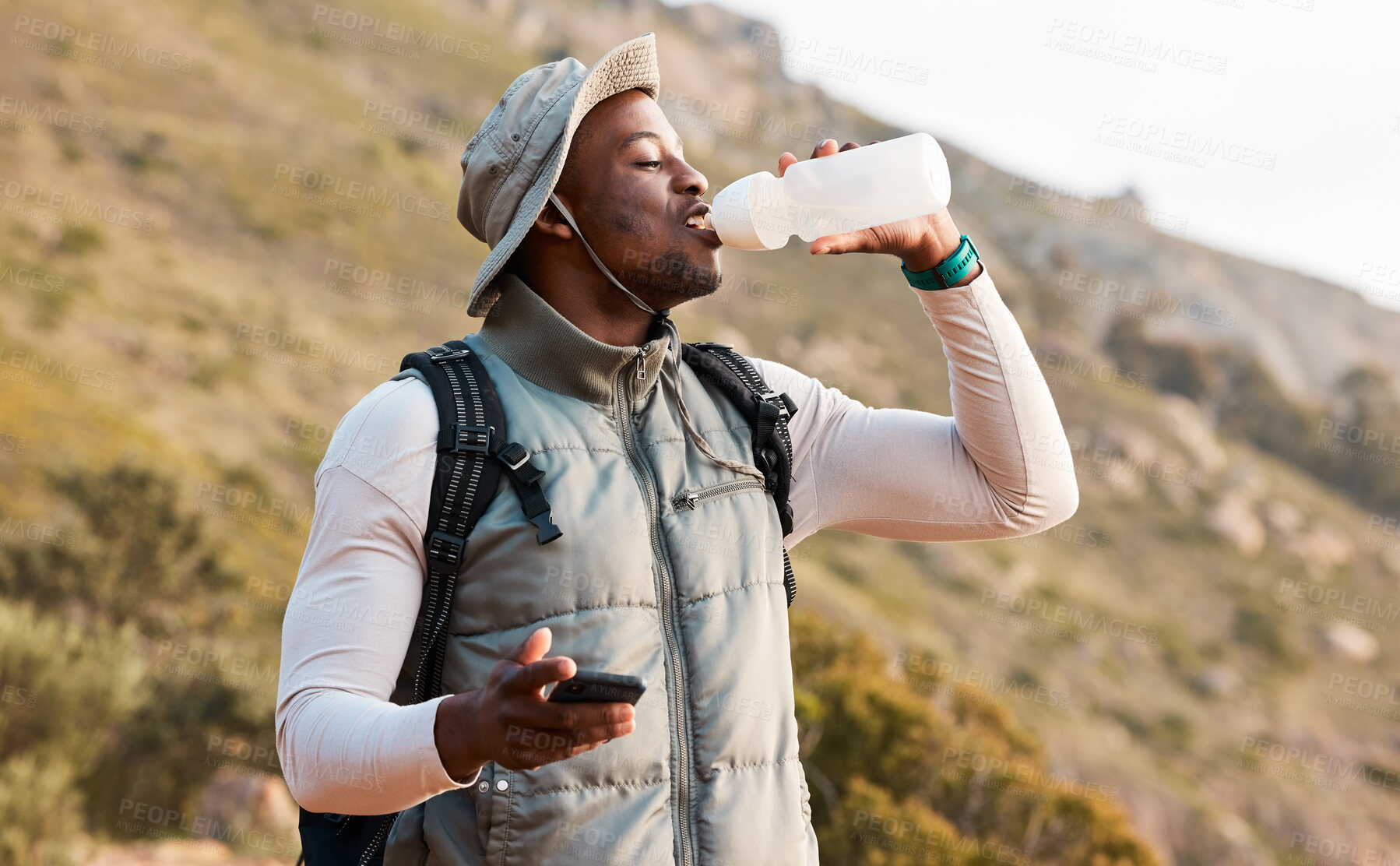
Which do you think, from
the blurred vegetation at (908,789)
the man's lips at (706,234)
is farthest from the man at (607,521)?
the blurred vegetation at (908,789)

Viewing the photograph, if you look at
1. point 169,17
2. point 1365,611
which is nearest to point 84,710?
point 169,17

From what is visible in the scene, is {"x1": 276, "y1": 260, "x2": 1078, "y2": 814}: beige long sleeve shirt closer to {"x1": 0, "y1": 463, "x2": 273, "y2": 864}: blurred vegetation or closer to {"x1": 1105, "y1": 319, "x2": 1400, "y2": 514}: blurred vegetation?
{"x1": 0, "y1": 463, "x2": 273, "y2": 864}: blurred vegetation

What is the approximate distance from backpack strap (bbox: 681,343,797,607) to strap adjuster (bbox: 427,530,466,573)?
650 millimetres

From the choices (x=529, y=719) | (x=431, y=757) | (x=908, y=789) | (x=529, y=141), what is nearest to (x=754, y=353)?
(x=908, y=789)

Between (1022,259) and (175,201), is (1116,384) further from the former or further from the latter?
(175,201)

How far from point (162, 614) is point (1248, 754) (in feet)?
54.2

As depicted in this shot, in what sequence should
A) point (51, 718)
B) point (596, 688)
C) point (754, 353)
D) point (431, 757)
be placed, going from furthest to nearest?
point (754, 353) < point (51, 718) < point (431, 757) < point (596, 688)

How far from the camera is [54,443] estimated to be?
1022 centimetres

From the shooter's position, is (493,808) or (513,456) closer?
(493,808)

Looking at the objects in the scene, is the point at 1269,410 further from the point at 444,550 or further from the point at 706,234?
the point at 444,550

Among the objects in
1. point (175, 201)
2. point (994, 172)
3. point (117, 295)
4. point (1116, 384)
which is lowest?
point (1116, 384)

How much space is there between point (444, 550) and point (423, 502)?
91 millimetres

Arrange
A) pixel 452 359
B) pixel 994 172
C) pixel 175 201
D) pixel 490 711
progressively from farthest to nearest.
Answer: pixel 994 172, pixel 175 201, pixel 452 359, pixel 490 711

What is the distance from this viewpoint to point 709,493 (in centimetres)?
208
